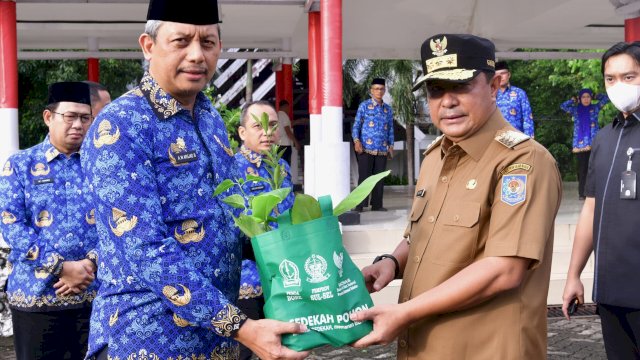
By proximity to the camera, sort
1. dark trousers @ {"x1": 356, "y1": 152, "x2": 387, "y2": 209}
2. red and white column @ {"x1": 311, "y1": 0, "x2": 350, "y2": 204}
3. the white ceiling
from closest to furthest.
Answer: red and white column @ {"x1": 311, "y1": 0, "x2": 350, "y2": 204} → dark trousers @ {"x1": 356, "y1": 152, "x2": 387, "y2": 209} → the white ceiling

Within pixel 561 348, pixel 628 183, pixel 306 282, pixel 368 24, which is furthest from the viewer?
pixel 368 24

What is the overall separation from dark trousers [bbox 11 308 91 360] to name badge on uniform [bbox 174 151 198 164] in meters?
2.08

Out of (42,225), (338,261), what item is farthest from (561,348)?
(338,261)

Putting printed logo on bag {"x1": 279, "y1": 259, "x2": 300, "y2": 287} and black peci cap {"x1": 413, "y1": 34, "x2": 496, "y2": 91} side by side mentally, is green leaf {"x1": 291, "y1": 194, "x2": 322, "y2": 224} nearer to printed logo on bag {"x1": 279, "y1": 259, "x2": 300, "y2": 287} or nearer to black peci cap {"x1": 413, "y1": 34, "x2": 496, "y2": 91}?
printed logo on bag {"x1": 279, "y1": 259, "x2": 300, "y2": 287}

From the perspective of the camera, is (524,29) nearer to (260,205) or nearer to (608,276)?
(608,276)

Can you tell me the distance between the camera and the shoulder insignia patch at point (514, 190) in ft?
6.42

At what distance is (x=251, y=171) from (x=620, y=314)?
233cm

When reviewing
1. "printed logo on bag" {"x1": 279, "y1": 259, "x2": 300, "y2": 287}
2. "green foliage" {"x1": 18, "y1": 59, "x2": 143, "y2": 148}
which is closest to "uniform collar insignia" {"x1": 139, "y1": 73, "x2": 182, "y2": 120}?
"printed logo on bag" {"x1": 279, "y1": 259, "x2": 300, "y2": 287}

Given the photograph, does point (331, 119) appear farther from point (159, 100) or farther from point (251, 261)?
point (159, 100)

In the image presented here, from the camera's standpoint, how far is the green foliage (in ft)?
57.5

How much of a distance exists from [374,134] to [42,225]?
6.67m

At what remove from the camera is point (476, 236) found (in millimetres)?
2039

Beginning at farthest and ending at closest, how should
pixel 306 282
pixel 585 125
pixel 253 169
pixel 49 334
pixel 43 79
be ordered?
1. pixel 43 79
2. pixel 585 125
3. pixel 253 169
4. pixel 49 334
5. pixel 306 282

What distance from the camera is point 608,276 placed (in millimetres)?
3119
